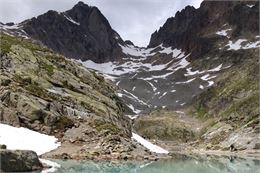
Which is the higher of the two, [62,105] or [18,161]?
[62,105]

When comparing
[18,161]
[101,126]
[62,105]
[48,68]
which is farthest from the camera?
[48,68]

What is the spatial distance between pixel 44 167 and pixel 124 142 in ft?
80.7

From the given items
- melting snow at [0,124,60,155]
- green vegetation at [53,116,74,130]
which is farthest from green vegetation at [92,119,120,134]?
melting snow at [0,124,60,155]

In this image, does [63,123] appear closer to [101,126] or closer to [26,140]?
[101,126]

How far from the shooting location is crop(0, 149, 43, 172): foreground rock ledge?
38031 mm

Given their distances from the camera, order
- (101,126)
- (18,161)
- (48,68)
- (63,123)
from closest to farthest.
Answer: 1. (18,161)
2. (63,123)
3. (101,126)
4. (48,68)

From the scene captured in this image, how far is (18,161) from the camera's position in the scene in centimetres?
3962

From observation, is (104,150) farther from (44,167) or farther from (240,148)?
(240,148)

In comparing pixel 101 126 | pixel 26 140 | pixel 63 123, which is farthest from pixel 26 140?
pixel 101 126

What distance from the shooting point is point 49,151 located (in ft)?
192

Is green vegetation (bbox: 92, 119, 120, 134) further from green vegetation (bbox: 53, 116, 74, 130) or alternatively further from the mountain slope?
green vegetation (bbox: 53, 116, 74, 130)

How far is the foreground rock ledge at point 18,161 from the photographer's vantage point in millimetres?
38031

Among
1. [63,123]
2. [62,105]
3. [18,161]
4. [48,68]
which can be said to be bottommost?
[18,161]

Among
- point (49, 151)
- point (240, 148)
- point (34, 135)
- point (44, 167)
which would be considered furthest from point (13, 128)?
point (240, 148)
